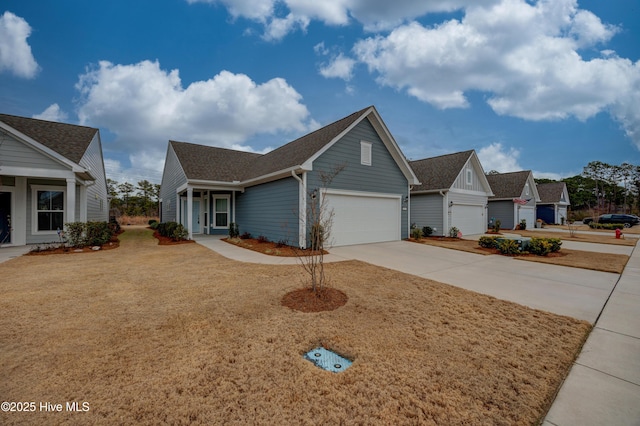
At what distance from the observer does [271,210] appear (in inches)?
485

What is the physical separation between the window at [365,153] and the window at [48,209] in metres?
14.1

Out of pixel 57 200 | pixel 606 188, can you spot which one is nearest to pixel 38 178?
pixel 57 200

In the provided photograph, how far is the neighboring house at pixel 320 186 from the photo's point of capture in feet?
35.1

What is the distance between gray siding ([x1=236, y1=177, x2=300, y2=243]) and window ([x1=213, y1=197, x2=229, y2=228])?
114 centimetres

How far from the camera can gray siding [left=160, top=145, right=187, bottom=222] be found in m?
16.7

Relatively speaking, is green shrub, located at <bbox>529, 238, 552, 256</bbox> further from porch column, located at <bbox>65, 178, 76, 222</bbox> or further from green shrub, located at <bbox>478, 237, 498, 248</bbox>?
porch column, located at <bbox>65, 178, 76, 222</bbox>

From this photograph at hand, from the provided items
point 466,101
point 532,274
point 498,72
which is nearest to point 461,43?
point 498,72

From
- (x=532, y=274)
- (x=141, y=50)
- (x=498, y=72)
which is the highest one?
(x=141, y=50)

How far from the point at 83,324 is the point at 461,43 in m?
15.3

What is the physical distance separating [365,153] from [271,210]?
5.21 metres

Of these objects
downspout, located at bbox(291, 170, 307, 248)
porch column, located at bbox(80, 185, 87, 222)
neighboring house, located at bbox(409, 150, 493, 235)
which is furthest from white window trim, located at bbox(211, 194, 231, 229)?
neighboring house, located at bbox(409, 150, 493, 235)

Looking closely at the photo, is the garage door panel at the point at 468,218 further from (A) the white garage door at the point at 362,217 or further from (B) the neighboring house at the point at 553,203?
(B) the neighboring house at the point at 553,203

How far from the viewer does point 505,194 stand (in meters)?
24.3

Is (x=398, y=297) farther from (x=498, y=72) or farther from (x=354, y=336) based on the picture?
(x=498, y=72)
